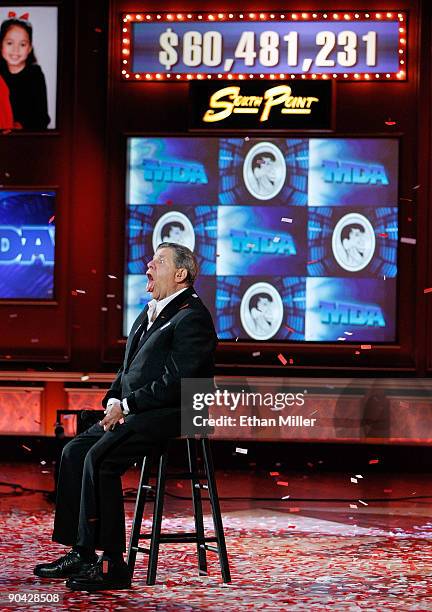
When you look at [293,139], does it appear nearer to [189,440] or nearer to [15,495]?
[15,495]

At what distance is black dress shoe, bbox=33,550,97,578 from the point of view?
15.1 feet

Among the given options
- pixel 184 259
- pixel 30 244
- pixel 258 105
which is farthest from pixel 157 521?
pixel 258 105

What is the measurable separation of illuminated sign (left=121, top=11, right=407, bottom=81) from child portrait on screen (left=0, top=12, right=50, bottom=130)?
0.75 metres

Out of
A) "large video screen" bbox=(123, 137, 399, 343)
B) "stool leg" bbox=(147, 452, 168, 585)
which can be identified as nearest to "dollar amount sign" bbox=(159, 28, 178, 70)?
"large video screen" bbox=(123, 137, 399, 343)

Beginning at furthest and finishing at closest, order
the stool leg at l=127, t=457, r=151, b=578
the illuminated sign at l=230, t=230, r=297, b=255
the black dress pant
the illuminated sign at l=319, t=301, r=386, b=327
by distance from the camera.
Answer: the illuminated sign at l=230, t=230, r=297, b=255
the illuminated sign at l=319, t=301, r=386, b=327
the stool leg at l=127, t=457, r=151, b=578
the black dress pant

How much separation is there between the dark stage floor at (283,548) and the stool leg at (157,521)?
0.07 meters

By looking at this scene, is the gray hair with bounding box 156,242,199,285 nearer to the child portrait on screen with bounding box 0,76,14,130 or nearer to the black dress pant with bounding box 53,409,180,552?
the black dress pant with bounding box 53,409,180,552

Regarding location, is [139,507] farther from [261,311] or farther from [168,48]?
A: [168,48]

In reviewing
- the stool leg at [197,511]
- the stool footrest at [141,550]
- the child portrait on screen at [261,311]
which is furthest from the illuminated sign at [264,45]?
the stool footrest at [141,550]

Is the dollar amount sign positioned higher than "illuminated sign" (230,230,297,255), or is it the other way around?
the dollar amount sign

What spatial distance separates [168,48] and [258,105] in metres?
0.90

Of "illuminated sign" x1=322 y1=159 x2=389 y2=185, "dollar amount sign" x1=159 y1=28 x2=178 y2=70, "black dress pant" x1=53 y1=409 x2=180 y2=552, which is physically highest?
"dollar amount sign" x1=159 y1=28 x2=178 y2=70

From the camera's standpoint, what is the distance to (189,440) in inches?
195

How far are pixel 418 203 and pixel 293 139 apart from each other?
1.14 metres
